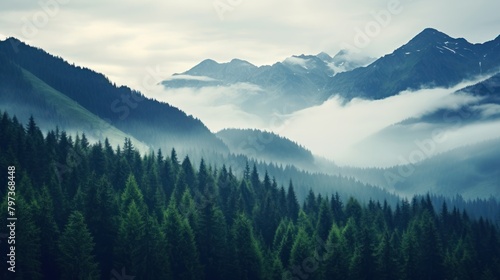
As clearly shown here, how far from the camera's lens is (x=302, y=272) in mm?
85188

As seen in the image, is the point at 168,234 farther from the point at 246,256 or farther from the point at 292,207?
the point at 292,207

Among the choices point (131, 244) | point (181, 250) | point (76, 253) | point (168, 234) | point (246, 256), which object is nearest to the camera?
point (76, 253)

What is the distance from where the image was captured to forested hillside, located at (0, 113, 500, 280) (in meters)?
66.4

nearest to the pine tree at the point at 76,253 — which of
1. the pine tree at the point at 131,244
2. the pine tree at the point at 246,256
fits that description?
the pine tree at the point at 131,244

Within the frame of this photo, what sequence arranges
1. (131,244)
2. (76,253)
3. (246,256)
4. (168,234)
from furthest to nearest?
(246,256) < (168,234) < (131,244) < (76,253)

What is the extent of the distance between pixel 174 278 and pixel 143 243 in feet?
25.9

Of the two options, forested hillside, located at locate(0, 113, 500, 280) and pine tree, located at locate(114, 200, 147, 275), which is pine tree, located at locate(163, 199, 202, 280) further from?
pine tree, located at locate(114, 200, 147, 275)

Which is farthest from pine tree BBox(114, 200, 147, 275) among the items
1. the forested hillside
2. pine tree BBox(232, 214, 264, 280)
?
pine tree BBox(232, 214, 264, 280)

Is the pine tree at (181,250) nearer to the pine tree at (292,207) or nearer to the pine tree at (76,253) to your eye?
the pine tree at (76,253)

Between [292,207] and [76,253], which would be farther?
[292,207]

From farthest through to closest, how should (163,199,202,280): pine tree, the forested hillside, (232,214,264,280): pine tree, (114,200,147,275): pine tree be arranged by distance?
(232,214,264,280): pine tree, (163,199,202,280): pine tree, (114,200,147,275): pine tree, the forested hillside

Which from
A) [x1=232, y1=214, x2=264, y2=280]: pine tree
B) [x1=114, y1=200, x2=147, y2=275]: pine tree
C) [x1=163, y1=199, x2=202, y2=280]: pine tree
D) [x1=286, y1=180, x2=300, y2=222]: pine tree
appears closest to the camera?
[x1=114, y1=200, x2=147, y2=275]: pine tree

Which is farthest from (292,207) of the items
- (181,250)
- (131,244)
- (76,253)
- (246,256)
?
(76,253)

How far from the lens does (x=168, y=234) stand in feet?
255
